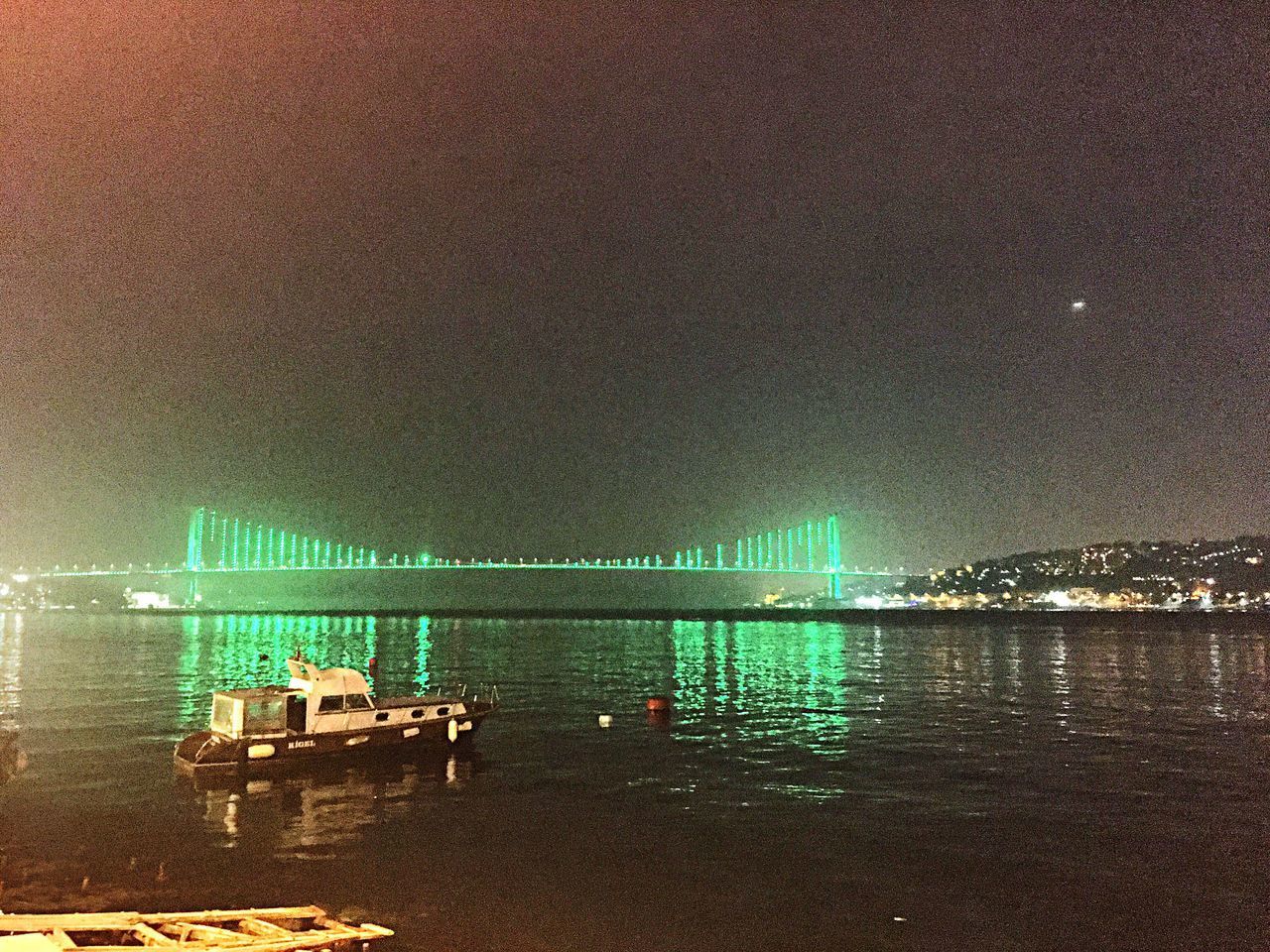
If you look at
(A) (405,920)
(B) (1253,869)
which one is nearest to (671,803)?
(A) (405,920)

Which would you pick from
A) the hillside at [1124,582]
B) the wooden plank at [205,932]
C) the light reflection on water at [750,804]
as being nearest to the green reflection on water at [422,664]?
the light reflection on water at [750,804]

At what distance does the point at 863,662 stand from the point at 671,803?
41.4 metres

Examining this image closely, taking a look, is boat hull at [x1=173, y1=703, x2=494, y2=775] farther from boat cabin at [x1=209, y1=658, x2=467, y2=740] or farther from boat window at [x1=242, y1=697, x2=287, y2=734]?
boat window at [x1=242, y1=697, x2=287, y2=734]

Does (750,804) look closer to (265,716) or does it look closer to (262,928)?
(262,928)

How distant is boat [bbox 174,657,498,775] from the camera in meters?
19.0

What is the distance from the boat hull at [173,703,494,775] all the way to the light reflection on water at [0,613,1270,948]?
1.79 feet

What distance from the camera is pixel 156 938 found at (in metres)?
8.30

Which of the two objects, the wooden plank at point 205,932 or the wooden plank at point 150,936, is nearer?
the wooden plank at point 150,936

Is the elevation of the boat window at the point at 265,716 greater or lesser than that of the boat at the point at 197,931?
greater

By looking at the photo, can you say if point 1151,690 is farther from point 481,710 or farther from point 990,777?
point 481,710

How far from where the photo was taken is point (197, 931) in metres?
8.55

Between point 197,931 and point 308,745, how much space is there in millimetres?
11621

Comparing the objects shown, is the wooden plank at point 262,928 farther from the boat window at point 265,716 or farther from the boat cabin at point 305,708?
the boat window at point 265,716

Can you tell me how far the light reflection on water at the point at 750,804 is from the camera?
11805 millimetres
